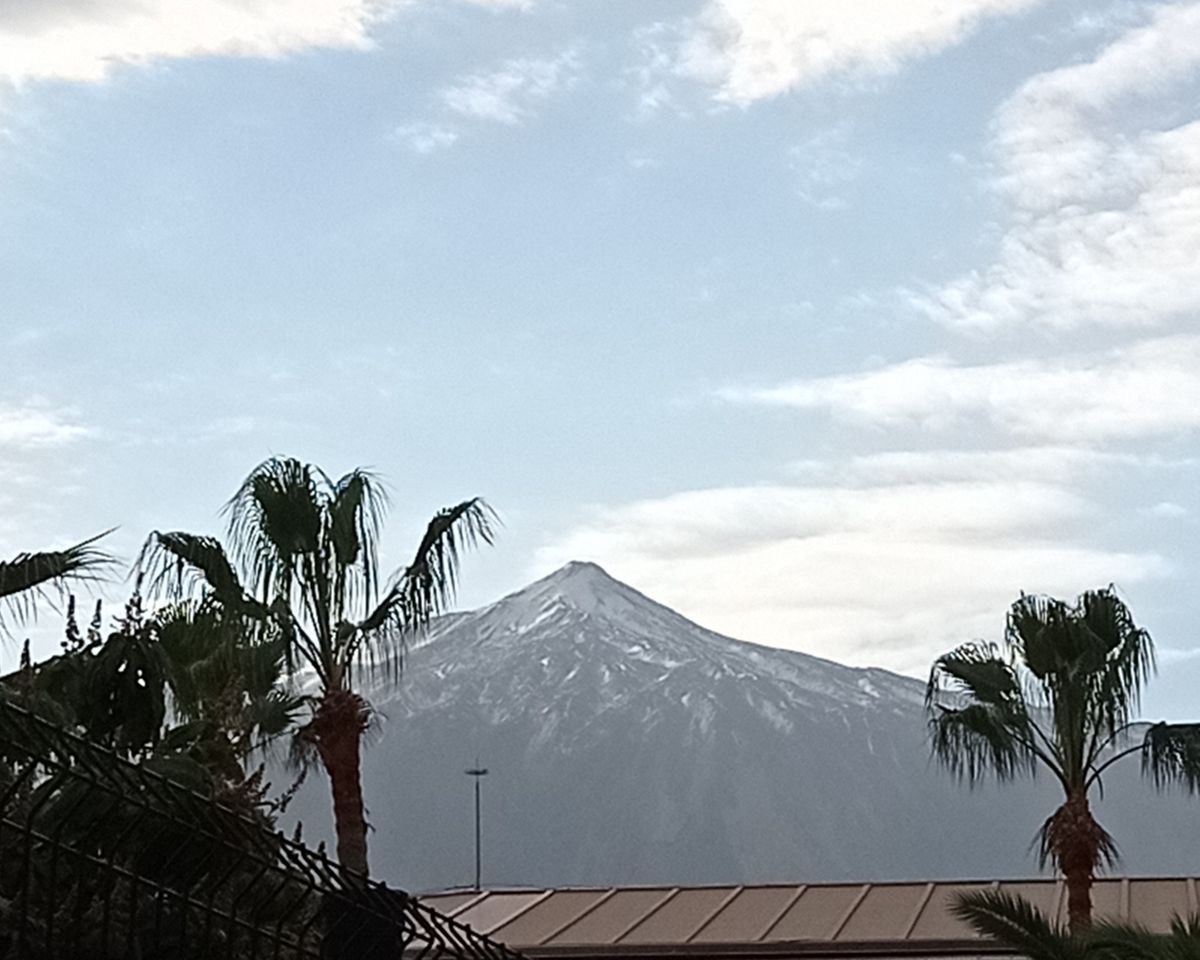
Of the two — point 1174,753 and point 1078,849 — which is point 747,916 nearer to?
point 1078,849

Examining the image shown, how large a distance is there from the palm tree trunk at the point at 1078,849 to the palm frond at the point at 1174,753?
97 centimetres

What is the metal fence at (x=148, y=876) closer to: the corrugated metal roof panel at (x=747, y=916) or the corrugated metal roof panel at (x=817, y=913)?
the corrugated metal roof panel at (x=747, y=916)

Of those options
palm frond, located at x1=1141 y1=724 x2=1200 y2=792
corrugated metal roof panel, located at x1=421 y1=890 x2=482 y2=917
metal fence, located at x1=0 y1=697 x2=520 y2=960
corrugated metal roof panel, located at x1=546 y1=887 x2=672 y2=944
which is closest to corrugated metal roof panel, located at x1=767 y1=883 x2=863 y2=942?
corrugated metal roof panel, located at x1=546 y1=887 x2=672 y2=944

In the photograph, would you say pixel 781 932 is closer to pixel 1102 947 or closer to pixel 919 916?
pixel 919 916

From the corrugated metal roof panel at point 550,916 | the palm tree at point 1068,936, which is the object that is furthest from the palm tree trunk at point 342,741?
the palm tree at point 1068,936

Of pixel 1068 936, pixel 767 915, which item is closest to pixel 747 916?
pixel 767 915

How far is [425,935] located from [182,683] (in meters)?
7.29

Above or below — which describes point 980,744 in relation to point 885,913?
above

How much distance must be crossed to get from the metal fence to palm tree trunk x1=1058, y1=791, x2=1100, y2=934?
13146 mm

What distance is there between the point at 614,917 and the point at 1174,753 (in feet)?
28.8

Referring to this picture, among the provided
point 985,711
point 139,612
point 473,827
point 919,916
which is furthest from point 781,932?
point 473,827

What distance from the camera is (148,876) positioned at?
5871 millimetres

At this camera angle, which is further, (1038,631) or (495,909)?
(495,909)

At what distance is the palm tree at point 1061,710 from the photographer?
18672mm
